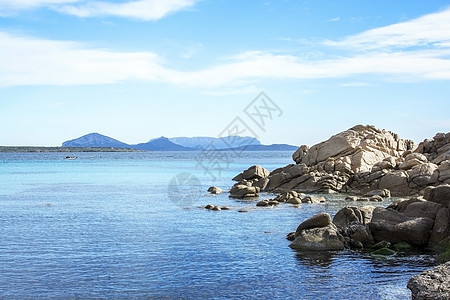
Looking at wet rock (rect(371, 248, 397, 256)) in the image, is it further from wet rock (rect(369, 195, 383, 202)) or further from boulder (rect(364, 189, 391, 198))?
boulder (rect(364, 189, 391, 198))

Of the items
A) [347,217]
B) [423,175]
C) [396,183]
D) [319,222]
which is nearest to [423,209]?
[347,217]

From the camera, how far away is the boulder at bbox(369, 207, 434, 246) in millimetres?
30281

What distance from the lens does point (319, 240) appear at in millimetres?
30281

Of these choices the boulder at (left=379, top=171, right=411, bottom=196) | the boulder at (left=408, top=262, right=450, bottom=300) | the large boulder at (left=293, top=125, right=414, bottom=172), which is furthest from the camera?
the large boulder at (left=293, top=125, right=414, bottom=172)

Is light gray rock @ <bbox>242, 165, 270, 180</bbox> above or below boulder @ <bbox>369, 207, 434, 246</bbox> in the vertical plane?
above

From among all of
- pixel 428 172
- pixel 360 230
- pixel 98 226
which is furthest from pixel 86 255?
pixel 428 172

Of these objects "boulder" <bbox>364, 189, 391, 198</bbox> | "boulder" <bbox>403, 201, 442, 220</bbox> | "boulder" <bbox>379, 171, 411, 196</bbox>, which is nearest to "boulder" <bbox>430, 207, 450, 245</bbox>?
"boulder" <bbox>403, 201, 442, 220</bbox>

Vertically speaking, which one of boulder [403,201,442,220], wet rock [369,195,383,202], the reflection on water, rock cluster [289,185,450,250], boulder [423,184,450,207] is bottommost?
the reflection on water

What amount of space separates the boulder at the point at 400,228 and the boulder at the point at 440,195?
93.5 inches

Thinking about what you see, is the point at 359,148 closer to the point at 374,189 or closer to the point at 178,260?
the point at 374,189

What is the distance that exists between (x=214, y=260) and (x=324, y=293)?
7625mm

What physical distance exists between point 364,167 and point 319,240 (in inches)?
1590

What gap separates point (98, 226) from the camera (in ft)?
129

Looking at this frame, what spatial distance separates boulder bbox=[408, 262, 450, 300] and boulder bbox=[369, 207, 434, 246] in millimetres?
12694
